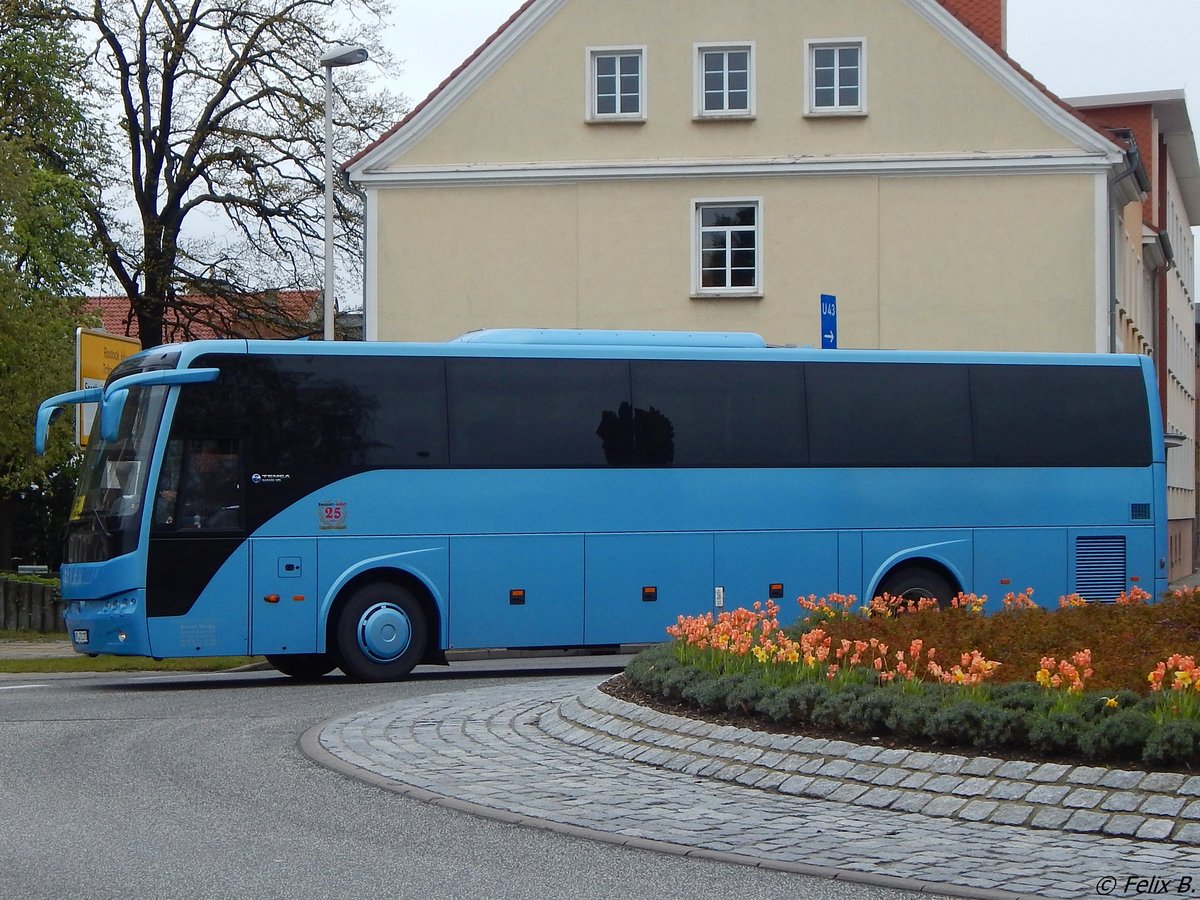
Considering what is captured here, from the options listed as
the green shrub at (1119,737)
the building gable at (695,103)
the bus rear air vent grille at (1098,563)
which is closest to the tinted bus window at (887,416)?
the bus rear air vent grille at (1098,563)

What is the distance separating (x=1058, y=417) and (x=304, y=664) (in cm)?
895

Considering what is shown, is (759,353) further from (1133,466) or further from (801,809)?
(801,809)

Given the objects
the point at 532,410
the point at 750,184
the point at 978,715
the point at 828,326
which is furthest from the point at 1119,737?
the point at 750,184

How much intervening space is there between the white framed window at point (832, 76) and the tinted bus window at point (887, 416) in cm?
1382

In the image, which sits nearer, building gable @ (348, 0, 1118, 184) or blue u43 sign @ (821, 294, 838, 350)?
blue u43 sign @ (821, 294, 838, 350)

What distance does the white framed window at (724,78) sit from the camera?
33.2m

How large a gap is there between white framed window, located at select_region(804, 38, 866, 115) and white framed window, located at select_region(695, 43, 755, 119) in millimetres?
1114

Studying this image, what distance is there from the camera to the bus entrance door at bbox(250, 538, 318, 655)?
17094 mm

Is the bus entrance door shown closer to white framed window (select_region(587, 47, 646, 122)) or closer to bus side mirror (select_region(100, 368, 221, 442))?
bus side mirror (select_region(100, 368, 221, 442))

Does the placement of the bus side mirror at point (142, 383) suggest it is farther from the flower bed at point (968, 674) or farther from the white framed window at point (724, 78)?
the white framed window at point (724, 78)

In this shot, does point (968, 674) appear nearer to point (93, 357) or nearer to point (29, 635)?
point (93, 357)

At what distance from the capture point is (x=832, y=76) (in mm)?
33031

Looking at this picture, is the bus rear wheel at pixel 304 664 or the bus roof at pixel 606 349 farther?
the bus rear wheel at pixel 304 664

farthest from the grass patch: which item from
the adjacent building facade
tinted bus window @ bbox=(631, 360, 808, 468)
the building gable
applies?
tinted bus window @ bbox=(631, 360, 808, 468)
